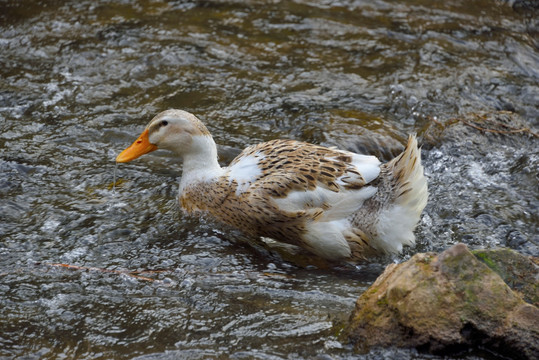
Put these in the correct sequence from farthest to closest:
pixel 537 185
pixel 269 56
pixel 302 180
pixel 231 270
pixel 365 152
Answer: pixel 269 56, pixel 365 152, pixel 537 185, pixel 302 180, pixel 231 270

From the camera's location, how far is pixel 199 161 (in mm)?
5961

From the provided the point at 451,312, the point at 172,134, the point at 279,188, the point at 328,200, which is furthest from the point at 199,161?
the point at 451,312

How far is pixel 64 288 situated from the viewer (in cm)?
458

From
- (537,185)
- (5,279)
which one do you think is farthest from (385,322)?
(537,185)

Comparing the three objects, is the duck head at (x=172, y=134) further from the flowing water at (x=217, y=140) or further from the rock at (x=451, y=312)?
the rock at (x=451, y=312)

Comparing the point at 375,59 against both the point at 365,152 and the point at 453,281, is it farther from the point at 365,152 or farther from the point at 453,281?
the point at 453,281

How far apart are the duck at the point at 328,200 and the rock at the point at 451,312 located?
1699 mm

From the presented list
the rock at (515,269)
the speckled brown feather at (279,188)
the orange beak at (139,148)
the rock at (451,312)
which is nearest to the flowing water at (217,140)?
the rock at (451,312)

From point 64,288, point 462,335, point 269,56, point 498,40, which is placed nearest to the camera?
point 462,335

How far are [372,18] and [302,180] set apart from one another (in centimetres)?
502

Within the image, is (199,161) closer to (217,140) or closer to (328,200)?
(217,140)

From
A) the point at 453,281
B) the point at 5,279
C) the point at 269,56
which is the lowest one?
the point at 5,279

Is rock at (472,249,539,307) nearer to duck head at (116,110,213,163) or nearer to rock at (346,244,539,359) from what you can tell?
rock at (346,244,539,359)

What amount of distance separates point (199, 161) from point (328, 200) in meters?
1.25
